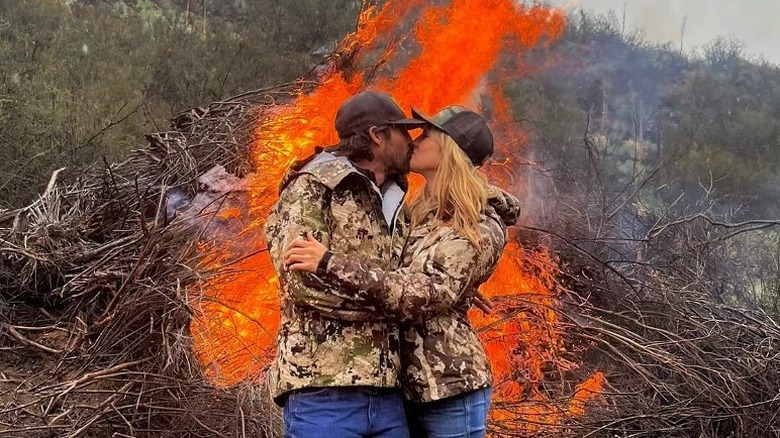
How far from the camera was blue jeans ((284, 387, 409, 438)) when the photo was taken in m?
2.42

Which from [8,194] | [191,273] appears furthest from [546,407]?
[8,194]

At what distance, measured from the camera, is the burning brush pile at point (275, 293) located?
4.77m

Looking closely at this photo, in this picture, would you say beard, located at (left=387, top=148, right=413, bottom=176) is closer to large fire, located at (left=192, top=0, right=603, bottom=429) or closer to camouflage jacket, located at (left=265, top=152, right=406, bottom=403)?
camouflage jacket, located at (left=265, top=152, right=406, bottom=403)

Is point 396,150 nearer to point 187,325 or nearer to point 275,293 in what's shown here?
point 187,325

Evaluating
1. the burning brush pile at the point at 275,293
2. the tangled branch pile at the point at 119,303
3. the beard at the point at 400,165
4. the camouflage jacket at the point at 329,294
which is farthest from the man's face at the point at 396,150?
the tangled branch pile at the point at 119,303

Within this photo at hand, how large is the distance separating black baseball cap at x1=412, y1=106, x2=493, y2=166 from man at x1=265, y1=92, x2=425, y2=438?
144 mm

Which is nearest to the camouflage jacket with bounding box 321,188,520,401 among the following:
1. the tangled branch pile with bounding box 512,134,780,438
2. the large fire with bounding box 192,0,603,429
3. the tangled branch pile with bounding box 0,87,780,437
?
the tangled branch pile with bounding box 0,87,780,437

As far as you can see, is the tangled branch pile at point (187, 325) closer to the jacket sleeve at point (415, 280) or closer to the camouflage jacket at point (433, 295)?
the camouflage jacket at point (433, 295)

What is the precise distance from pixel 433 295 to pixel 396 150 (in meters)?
0.60

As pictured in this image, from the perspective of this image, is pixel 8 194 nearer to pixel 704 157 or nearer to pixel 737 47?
pixel 704 157

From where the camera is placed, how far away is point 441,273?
2.47 m

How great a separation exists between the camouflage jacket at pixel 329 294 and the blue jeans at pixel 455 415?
0.60 feet

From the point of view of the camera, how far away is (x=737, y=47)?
19875 millimetres

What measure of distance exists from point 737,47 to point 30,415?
65.7 ft
